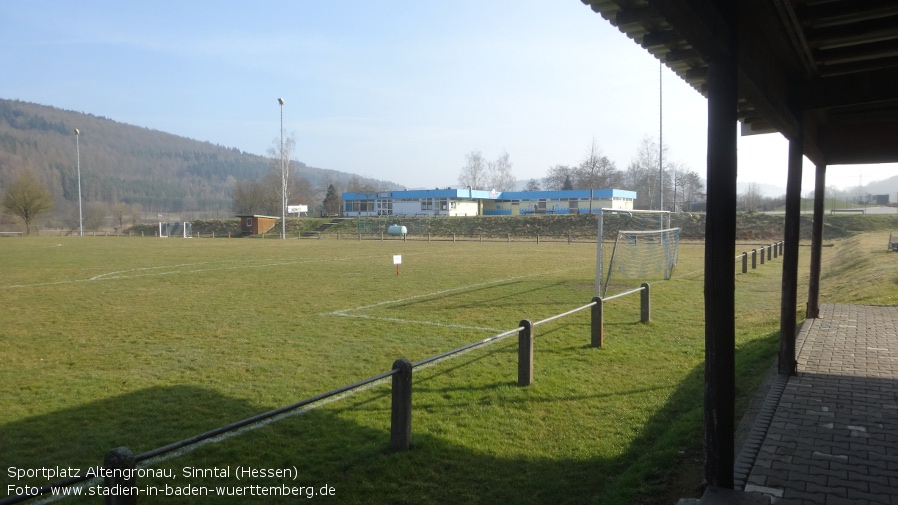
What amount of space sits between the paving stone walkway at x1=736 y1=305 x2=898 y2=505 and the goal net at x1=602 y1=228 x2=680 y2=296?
10700mm

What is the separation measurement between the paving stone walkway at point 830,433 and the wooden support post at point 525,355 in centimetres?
249

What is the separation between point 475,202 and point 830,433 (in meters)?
83.1

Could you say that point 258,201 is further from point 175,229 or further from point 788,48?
point 788,48

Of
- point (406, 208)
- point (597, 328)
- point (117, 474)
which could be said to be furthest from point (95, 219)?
point (117, 474)

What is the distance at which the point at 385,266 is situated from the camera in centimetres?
2347

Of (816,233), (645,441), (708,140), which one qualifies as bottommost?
(645,441)

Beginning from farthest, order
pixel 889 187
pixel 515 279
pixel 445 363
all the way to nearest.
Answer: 1. pixel 889 187
2. pixel 515 279
3. pixel 445 363

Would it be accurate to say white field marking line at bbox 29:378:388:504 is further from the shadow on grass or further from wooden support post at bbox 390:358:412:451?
wooden support post at bbox 390:358:412:451

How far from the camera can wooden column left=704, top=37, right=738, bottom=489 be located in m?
3.53

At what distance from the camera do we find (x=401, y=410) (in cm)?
511

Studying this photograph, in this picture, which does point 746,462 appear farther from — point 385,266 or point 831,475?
point 385,266

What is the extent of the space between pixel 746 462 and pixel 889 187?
195 m

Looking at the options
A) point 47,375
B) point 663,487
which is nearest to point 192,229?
point 47,375

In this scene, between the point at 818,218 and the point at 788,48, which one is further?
the point at 818,218
